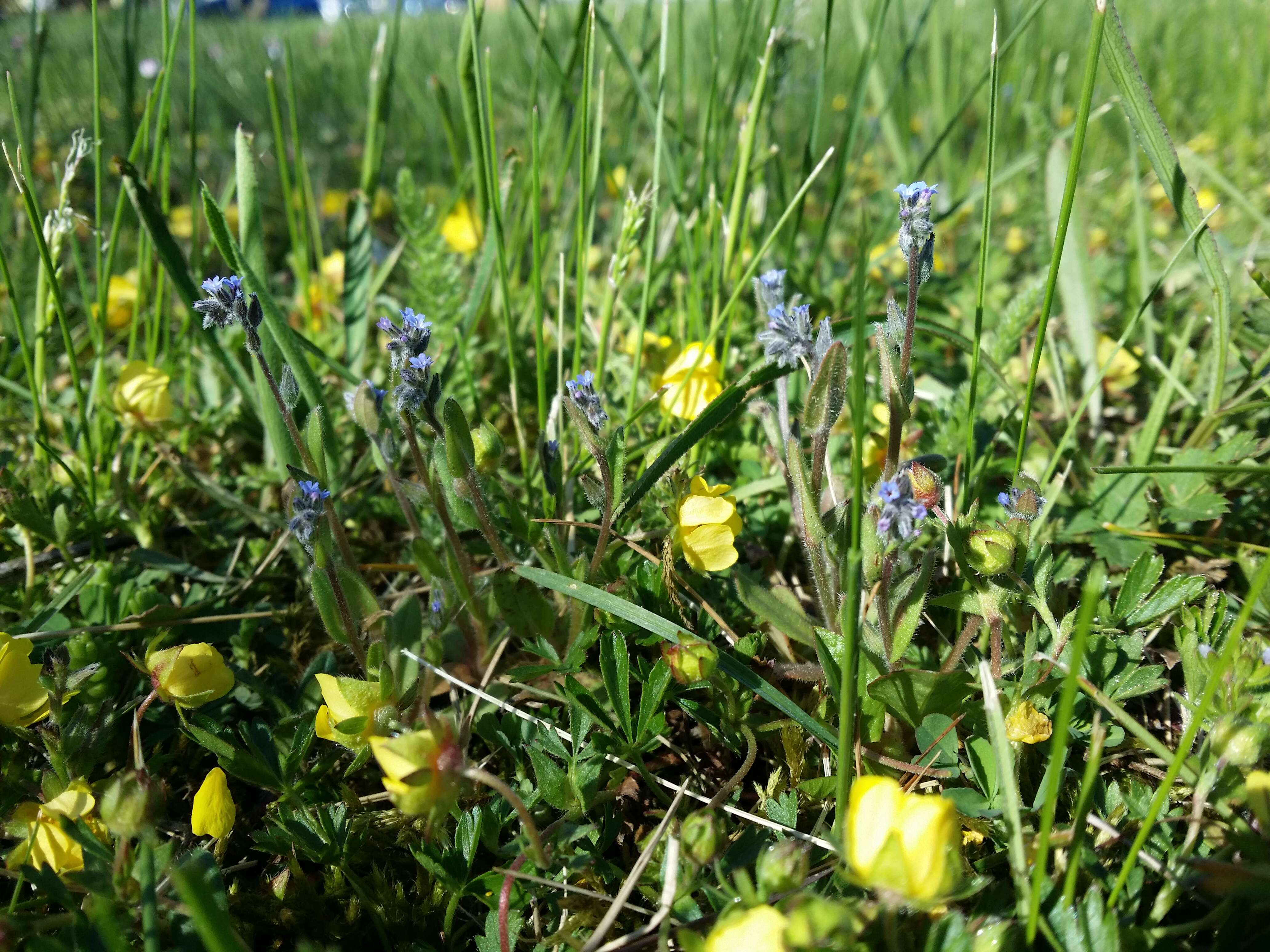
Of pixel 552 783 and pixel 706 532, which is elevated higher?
pixel 706 532

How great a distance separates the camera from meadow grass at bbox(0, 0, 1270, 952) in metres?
0.90

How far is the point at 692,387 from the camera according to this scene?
151 centimetres

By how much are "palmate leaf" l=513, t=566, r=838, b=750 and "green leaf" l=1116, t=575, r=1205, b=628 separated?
448 mm

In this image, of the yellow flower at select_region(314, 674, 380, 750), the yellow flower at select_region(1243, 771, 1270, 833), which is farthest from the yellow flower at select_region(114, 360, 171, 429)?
the yellow flower at select_region(1243, 771, 1270, 833)

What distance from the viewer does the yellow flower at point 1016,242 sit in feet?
8.43

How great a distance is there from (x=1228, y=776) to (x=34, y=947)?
4.03 feet

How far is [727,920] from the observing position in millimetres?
784

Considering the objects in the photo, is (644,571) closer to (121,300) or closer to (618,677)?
(618,677)

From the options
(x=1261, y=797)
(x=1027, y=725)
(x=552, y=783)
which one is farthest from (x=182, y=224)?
(x=1261, y=797)

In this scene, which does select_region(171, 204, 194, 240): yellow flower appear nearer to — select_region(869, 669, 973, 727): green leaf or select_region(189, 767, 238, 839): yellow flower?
select_region(189, 767, 238, 839): yellow flower

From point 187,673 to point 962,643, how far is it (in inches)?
39.9

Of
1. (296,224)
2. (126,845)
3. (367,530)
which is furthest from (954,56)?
(126,845)

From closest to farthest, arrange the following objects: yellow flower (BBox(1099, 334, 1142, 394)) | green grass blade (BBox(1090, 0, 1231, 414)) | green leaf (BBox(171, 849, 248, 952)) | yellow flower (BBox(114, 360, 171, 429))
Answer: green leaf (BBox(171, 849, 248, 952)) → green grass blade (BBox(1090, 0, 1231, 414)) → yellow flower (BBox(114, 360, 171, 429)) → yellow flower (BBox(1099, 334, 1142, 394))

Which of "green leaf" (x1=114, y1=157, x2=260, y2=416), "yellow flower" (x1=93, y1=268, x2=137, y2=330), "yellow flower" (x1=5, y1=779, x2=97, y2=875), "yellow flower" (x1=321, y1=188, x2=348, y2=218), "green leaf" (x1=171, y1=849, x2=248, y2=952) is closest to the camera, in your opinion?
"green leaf" (x1=171, y1=849, x2=248, y2=952)
